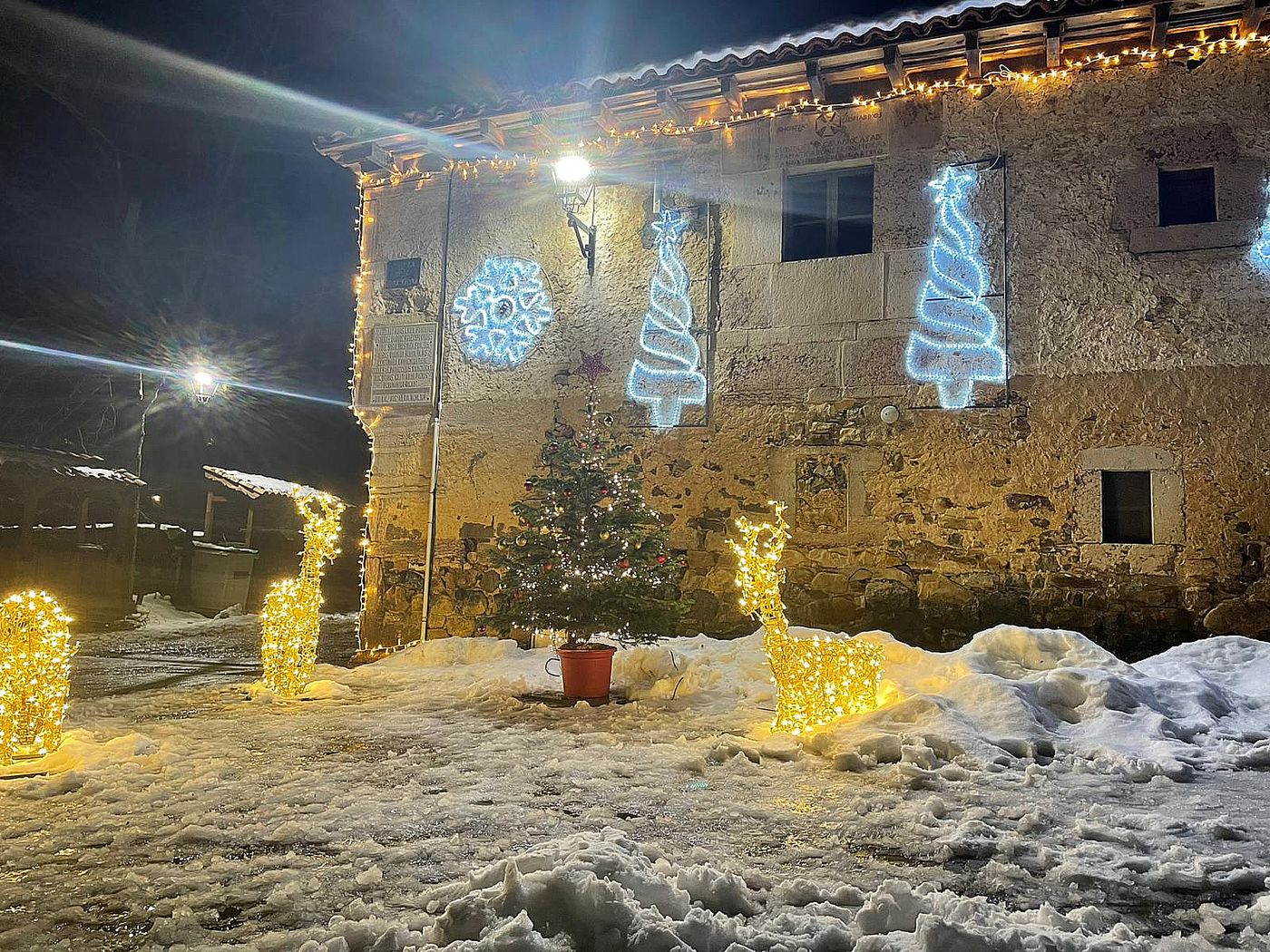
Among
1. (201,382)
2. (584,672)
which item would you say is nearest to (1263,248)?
(584,672)

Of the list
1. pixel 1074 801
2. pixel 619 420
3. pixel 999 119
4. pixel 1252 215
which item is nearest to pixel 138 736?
pixel 1074 801

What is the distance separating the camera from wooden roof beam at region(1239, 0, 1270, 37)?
648 cm

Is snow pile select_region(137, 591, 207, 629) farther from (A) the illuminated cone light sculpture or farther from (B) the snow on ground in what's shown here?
(A) the illuminated cone light sculpture

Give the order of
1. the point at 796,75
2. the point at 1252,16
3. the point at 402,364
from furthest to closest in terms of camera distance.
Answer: the point at 402,364 < the point at 796,75 < the point at 1252,16

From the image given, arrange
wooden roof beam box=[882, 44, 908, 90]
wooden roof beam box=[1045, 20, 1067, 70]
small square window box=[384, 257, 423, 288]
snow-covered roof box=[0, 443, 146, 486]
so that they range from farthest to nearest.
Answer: snow-covered roof box=[0, 443, 146, 486]
small square window box=[384, 257, 423, 288]
wooden roof beam box=[882, 44, 908, 90]
wooden roof beam box=[1045, 20, 1067, 70]

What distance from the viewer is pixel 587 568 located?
6270mm

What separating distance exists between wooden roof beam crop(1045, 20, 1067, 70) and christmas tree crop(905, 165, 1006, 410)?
1.10 m

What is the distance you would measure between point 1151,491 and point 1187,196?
2.61m

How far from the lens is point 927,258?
25.0ft

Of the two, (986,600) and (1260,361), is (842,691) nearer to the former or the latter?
(986,600)

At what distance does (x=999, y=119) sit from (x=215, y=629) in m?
12.7

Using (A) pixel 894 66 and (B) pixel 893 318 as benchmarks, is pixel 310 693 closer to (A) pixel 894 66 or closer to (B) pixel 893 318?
(B) pixel 893 318

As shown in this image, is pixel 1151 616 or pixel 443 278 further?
pixel 443 278

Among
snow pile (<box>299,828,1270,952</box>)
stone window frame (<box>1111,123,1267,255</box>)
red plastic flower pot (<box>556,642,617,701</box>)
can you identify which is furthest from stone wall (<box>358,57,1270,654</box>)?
snow pile (<box>299,828,1270,952</box>)
